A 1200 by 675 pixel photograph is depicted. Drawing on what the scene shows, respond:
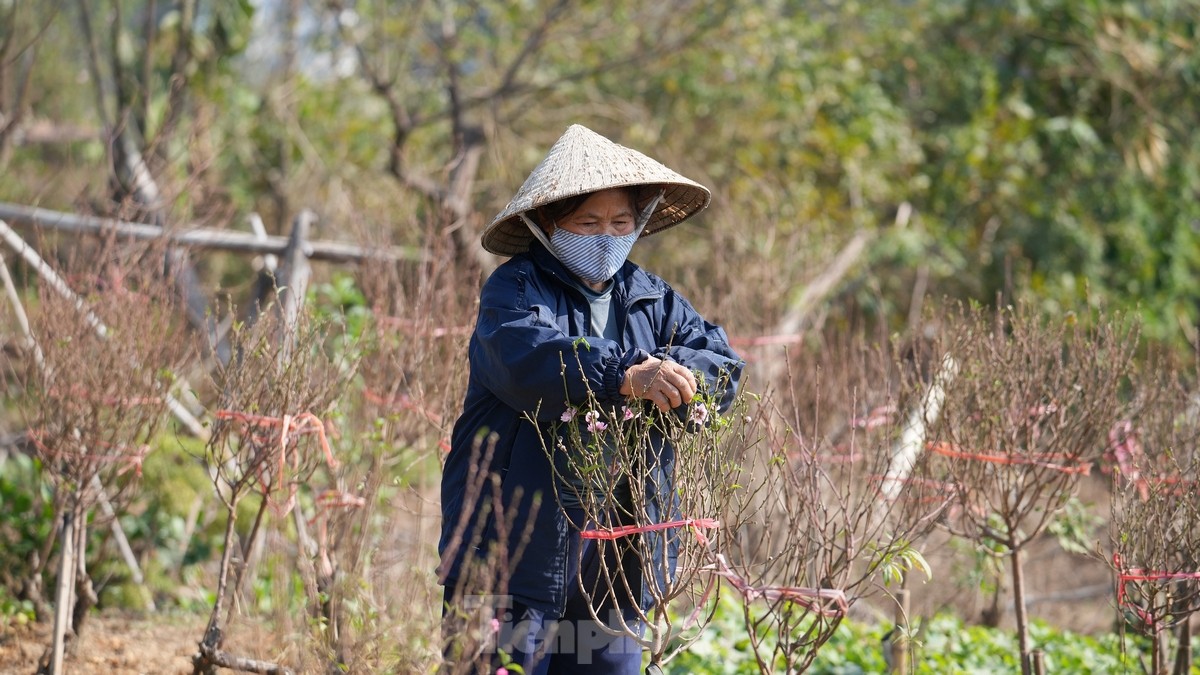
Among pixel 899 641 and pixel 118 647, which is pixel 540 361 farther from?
pixel 118 647

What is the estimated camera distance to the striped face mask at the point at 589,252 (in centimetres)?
304

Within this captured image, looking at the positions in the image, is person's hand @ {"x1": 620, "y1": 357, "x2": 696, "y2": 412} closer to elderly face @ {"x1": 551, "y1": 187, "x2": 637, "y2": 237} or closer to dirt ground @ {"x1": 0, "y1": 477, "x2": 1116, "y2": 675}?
elderly face @ {"x1": 551, "y1": 187, "x2": 637, "y2": 237}

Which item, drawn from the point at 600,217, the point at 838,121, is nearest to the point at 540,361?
the point at 600,217

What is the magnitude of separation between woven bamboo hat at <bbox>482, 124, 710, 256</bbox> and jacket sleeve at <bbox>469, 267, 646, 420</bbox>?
12.3 inches

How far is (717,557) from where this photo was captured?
294 cm

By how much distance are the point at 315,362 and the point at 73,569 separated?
4.29 ft

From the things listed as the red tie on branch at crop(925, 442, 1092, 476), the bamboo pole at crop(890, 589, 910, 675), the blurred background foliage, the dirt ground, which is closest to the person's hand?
the dirt ground

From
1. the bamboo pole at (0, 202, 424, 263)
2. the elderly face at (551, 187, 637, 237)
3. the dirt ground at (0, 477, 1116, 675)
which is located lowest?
the dirt ground at (0, 477, 1116, 675)

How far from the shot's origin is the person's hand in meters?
2.70

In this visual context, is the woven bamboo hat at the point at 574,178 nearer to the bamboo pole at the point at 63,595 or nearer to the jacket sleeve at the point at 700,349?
the jacket sleeve at the point at 700,349

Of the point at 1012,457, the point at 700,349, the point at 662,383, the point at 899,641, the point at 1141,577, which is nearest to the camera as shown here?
the point at 662,383

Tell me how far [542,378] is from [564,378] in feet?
0.18

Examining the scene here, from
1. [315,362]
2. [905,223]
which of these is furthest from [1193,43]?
[315,362]

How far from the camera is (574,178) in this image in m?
3.10
